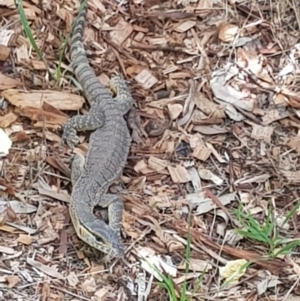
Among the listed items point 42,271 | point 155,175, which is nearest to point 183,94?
point 155,175

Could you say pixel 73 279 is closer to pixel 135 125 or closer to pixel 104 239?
pixel 104 239

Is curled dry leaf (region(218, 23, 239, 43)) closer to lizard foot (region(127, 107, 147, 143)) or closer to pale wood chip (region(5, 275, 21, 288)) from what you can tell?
lizard foot (region(127, 107, 147, 143))

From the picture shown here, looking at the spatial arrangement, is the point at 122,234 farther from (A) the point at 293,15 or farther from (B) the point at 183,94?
(A) the point at 293,15

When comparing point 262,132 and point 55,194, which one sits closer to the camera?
point 55,194

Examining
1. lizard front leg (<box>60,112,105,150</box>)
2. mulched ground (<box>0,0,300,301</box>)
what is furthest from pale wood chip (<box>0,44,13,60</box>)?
lizard front leg (<box>60,112,105,150</box>)

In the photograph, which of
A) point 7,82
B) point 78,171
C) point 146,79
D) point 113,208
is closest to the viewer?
point 113,208

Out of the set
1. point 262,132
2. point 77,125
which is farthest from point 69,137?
point 262,132

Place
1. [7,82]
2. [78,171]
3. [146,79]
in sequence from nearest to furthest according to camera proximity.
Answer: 1. [78,171]
2. [7,82]
3. [146,79]
